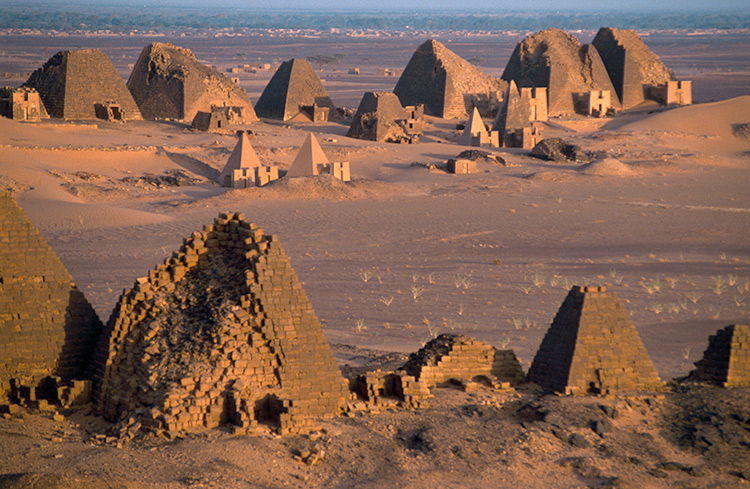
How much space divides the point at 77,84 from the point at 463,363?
28.9 meters

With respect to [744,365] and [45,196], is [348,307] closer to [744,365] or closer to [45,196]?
[744,365]

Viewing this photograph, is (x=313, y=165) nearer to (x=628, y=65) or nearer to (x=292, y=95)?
(x=292, y=95)

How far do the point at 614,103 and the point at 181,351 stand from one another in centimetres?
4106

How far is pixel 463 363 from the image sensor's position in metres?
9.47

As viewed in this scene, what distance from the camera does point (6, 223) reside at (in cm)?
864

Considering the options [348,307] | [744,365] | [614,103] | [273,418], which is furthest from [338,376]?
[614,103]

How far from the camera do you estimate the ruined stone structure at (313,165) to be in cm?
2877

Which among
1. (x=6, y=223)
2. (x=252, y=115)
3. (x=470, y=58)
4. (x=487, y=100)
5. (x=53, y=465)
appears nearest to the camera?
(x=53, y=465)

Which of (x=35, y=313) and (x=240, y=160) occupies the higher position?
(x=35, y=313)

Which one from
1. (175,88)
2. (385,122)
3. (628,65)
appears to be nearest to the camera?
(385,122)

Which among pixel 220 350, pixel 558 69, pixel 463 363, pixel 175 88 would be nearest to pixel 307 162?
pixel 175 88

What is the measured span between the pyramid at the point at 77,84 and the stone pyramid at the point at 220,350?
94.5 feet

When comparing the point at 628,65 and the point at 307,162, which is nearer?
the point at 307,162

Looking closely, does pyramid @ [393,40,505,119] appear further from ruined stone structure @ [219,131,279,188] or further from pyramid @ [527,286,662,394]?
pyramid @ [527,286,662,394]
